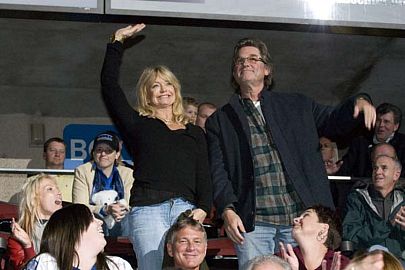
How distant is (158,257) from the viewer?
6098 mm

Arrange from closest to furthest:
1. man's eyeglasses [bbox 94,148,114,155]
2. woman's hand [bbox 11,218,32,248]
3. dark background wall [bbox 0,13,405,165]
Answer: woman's hand [bbox 11,218,32,248] → man's eyeglasses [bbox 94,148,114,155] → dark background wall [bbox 0,13,405,165]

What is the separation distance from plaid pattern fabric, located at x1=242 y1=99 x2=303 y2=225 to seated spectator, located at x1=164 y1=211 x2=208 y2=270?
0.40 m

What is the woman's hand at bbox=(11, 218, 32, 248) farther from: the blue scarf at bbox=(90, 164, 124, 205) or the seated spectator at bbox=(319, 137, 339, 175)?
the seated spectator at bbox=(319, 137, 339, 175)

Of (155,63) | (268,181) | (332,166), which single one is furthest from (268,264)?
(155,63)

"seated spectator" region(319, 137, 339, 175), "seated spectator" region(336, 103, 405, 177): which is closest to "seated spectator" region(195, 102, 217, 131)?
"seated spectator" region(336, 103, 405, 177)

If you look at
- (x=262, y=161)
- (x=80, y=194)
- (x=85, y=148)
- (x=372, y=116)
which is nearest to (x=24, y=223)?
(x=80, y=194)

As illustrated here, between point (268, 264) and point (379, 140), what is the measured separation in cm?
361

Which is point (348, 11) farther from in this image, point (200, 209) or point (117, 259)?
point (117, 259)

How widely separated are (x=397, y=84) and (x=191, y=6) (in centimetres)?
484

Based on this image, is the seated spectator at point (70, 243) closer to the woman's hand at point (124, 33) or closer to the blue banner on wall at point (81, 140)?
the woman's hand at point (124, 33)

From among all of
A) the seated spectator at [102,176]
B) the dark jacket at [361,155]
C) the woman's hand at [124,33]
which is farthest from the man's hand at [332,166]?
the woman's hand at [124,33]

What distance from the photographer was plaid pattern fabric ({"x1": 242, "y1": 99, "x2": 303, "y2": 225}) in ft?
20.6

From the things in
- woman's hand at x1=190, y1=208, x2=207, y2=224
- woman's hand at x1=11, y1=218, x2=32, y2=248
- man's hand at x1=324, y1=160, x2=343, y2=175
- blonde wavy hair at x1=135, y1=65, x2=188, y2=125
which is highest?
blonde wavy hair at x1=135, y1=65, x2=188, y2=125

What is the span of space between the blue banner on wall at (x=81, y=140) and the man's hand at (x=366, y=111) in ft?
16.8
